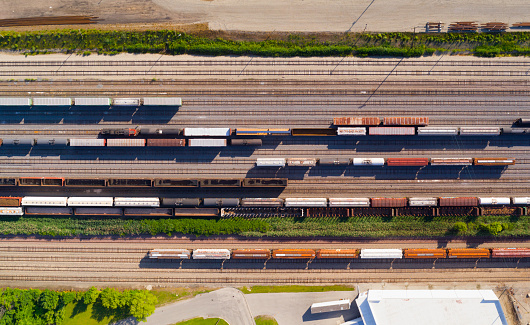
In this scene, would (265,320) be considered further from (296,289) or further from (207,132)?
(207,132)

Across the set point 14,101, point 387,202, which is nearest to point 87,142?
point 14,101

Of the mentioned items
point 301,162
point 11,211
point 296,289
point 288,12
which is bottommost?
point 296,289

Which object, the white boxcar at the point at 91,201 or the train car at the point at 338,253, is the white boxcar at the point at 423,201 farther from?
the white boxcar at the point at 91,201

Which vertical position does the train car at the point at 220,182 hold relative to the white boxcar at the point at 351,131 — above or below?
below

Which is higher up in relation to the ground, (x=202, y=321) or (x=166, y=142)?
(x=166, y=142)

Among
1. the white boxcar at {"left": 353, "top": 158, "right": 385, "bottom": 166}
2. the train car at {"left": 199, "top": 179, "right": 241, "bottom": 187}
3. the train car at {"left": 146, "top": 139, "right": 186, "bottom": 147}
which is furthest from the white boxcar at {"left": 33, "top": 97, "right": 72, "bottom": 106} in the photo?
the white boxcar at {"left": 353, "top": 158, "right": 385, "bottom": 166}

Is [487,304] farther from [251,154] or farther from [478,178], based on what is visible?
[251,154]

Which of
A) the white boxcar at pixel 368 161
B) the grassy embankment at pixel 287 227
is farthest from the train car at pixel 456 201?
the white boxcar at pixel 368 161
